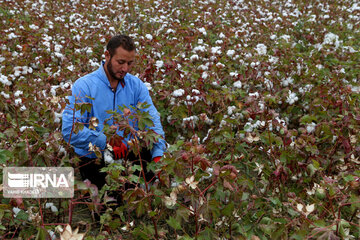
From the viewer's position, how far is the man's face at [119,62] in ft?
7.61

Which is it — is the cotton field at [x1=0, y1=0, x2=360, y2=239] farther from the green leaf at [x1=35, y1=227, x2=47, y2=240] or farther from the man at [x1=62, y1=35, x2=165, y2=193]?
the man at [x1=62, y1=35, x2=165, y2=193]

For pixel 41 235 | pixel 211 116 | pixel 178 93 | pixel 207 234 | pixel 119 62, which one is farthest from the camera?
pixel 211 116

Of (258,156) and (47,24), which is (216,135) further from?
(47,24)

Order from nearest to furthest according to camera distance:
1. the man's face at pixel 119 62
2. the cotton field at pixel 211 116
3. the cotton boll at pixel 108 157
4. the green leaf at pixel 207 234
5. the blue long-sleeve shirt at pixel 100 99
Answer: the cotton field at pixel 211 116 → the green leaf at pixel 207 234 → the cotton boll at pixel 108 157 → the blue long-sleeve shirt at pixel 100 99 → the man's face at pixel 119 62

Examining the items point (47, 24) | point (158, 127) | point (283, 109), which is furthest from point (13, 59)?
point (283, 109)

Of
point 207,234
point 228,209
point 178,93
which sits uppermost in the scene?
point 178,93

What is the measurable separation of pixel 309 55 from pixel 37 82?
333 centimetres

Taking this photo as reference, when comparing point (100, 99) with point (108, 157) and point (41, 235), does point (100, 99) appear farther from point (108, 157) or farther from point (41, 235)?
point (41, 235)

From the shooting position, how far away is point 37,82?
334cm

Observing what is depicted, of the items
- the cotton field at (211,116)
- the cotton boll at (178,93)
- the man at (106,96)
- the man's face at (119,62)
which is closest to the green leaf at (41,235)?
the cotton field at (211,116)

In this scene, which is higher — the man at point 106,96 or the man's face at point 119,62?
the man's face at point 119,62

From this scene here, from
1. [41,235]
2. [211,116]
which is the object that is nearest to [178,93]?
[211,116]

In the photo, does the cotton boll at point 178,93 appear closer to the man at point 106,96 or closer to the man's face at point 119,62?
the man at point 106,96

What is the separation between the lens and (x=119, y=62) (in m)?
2.35
